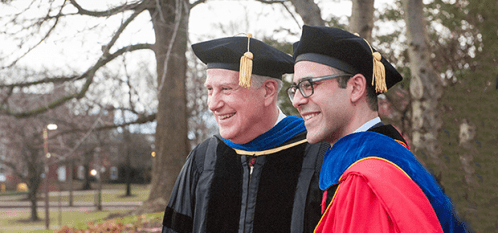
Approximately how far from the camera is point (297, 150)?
2.89 m

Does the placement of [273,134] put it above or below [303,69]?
below

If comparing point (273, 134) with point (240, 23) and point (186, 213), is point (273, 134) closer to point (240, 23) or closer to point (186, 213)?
point (186, 213)

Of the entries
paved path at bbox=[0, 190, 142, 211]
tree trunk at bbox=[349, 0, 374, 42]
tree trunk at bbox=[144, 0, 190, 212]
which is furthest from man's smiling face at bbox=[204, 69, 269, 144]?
paved path at bbox=[0, 190, 142, 211]

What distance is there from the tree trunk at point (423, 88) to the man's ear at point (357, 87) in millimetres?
4146

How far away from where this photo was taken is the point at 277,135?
2.94 meters

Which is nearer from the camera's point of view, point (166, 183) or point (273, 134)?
point (273, 134)

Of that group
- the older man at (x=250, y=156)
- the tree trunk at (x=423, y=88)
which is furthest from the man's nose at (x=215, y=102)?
the tree trunk at (x=423, y=88)

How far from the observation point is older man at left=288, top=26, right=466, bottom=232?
1.56 metres

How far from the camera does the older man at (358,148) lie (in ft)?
5.13

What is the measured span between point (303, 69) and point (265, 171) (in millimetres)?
1045

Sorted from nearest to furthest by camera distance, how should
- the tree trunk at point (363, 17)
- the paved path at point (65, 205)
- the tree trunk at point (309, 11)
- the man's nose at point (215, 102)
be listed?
the man's nose at point (215, 102) → the tree trunk at point (363, 17) → the tree trunk at point (309, 11) → the paved path at point (65, 205)

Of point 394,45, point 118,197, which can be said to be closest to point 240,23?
point 394,45

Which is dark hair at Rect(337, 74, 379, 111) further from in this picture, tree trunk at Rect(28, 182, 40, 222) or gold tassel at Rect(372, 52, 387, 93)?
tree trunk at Rect(28, 182, 40, 222)

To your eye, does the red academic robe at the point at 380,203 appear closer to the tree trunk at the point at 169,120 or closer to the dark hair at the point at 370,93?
the dark hair at the point at 370,93
